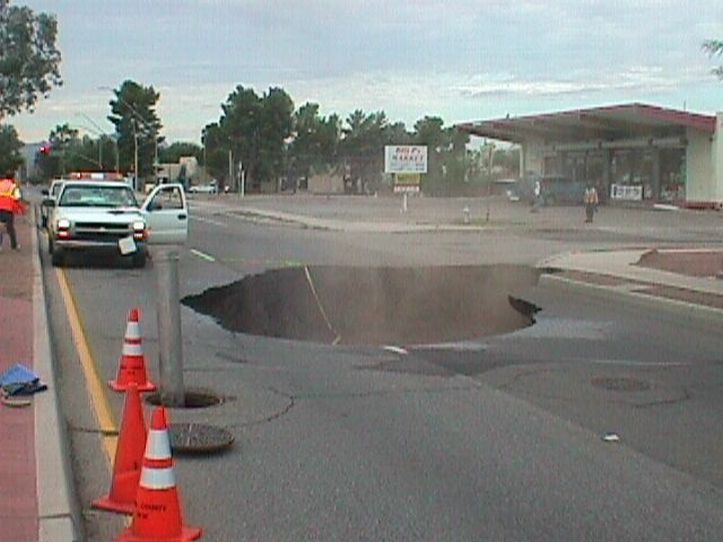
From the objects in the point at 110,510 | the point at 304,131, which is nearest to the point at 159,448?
the point at 110,510

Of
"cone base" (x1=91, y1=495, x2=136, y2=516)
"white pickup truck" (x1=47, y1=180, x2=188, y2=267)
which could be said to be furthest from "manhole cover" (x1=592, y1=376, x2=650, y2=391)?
"white pickup truck" (x1=47, y1=180, x2=188, y2=267)

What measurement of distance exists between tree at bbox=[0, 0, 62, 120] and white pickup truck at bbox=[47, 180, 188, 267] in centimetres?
2590

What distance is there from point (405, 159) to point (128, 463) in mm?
52718

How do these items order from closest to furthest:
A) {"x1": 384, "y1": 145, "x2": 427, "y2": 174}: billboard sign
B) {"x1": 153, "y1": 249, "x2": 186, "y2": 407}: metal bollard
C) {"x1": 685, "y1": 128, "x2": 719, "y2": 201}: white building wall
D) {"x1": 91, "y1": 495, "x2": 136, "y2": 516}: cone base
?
{"x1": 91, "y1": 495, "x2": 136, "y2": 516}: cone base → {"x1": 153, "y1": 249, "x2": 186, "y2": 407}: metal bollard → {"x1": 384, "y1": 145, "x2": 427, "y2": 174}: billboard sign → {"x1": 685, "y1": 128, "x2": 719, "y2": 201}: white building wall

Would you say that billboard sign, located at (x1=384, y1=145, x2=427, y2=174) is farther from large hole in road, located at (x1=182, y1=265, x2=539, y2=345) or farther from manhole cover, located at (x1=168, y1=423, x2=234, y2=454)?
manhole cover, located at (x1=168, y1=423, x2=234, y2=454)

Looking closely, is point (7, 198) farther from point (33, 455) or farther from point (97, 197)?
point (33, 455)

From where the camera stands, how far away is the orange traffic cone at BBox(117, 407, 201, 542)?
5262 mm

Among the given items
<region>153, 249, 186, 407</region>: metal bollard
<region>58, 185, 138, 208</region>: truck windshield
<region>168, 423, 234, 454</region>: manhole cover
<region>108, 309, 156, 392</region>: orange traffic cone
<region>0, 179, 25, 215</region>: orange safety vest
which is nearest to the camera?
<region>168, 423, 234, 454</region>: manhole cover

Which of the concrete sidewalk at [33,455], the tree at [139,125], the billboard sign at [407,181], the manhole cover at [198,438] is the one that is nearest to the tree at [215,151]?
→ the tree at [139,125]

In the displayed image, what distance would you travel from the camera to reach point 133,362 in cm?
922

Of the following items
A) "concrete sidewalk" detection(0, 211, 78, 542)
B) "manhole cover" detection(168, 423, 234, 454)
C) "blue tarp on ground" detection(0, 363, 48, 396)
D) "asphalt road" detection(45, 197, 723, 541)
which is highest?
"blue tarp on ground" detection(0, 363, 48, 396)

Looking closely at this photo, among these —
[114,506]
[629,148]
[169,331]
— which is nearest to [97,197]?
[169,331]

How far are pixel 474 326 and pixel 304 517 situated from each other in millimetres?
9434

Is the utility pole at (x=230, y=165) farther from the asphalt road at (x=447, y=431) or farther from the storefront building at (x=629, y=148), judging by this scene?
the asphalt road at (x=447, y=431)
